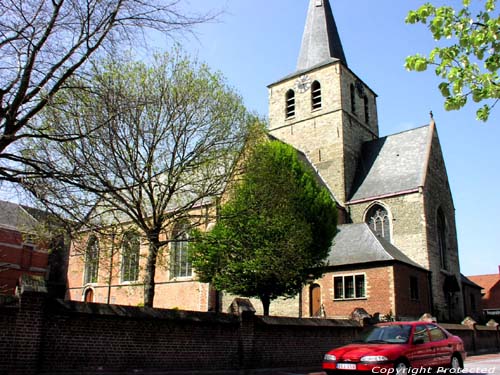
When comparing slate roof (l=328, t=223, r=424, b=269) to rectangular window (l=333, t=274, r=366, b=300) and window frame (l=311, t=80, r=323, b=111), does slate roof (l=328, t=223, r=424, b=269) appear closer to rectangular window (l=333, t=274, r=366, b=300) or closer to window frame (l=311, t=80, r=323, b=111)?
rectangular window (l=333, t=274, r=366, b=300)

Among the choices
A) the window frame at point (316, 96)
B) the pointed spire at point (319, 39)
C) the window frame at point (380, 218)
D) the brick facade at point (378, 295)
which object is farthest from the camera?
the pointed spire at point (319, 39)

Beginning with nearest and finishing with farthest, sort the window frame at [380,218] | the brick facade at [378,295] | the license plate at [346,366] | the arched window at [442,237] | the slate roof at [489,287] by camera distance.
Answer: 1. the license plate at [346,366]
2. the brick facade at [378,295]
3. the window frame at [380,218]
4. the arched window at [442,237]
5. the slate roof at [489,287]

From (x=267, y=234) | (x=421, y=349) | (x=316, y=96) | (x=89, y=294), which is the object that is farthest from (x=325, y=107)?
(x=421, y=349)

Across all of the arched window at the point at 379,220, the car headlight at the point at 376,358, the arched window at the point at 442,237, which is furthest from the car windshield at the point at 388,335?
the arched window at the point at 442,237

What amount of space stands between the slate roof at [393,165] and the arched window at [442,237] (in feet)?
11.1

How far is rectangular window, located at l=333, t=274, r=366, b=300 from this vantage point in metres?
22.8

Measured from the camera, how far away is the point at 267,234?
1695 cm

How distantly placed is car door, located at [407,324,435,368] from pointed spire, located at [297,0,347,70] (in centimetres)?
2985

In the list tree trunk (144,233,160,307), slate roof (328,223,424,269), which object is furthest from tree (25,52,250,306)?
slate roof (328,223,424,269)

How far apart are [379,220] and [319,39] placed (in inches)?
657

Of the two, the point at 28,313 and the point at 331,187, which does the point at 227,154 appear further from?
the point at 331,187

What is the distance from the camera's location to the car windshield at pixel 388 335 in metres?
9.31

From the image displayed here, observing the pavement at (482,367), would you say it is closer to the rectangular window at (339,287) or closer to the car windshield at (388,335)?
the car windshield at (388,335)

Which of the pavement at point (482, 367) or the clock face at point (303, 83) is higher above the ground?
the clock face at point (303, 83)
